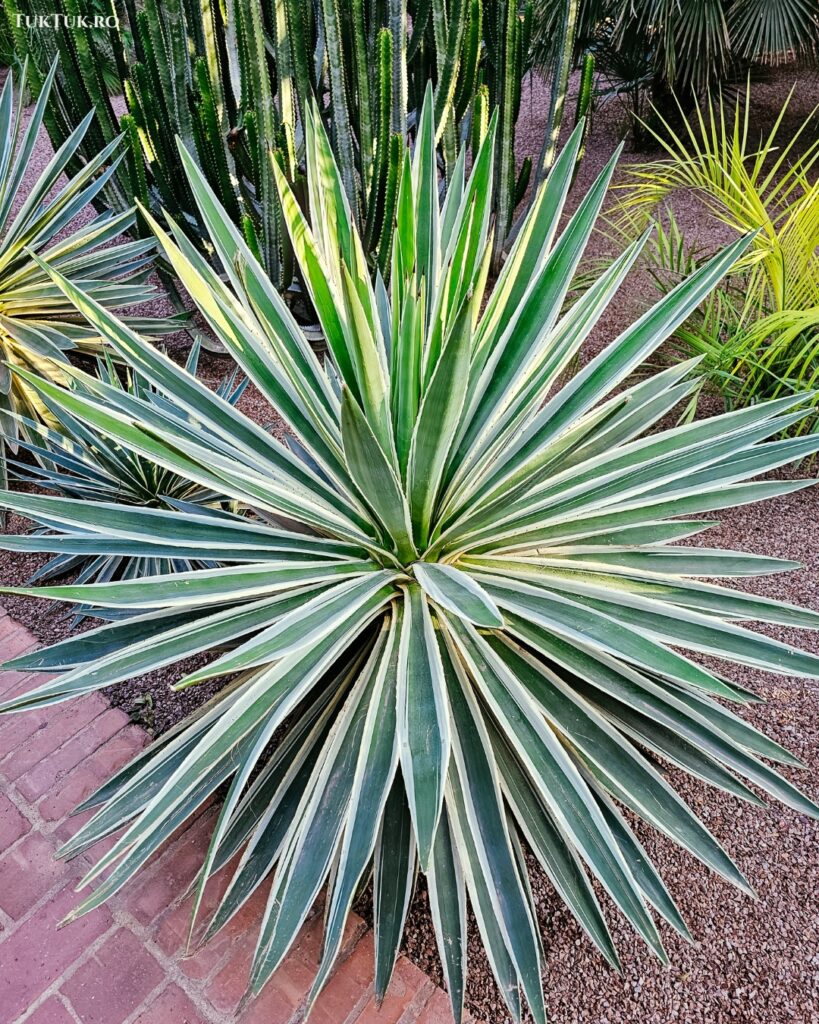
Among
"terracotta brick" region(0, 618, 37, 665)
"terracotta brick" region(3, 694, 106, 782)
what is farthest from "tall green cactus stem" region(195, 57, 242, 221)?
"terracotta brick" region(3, 694, 106, 782)

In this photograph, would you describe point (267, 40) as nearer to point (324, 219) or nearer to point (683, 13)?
point (324, 219)

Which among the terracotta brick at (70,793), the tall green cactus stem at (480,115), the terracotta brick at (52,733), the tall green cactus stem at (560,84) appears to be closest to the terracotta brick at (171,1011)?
the terracotta brick at (70,793)

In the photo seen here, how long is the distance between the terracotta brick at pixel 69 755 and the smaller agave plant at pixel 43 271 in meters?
1.07

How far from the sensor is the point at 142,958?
1.45 m

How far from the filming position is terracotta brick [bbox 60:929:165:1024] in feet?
4.54

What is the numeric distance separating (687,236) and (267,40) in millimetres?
2477

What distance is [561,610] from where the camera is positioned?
1.15 m

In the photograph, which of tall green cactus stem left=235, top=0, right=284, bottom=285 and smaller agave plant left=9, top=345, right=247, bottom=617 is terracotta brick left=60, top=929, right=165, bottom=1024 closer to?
smaller agave plant left=9, top=345, right=247, bottom=617

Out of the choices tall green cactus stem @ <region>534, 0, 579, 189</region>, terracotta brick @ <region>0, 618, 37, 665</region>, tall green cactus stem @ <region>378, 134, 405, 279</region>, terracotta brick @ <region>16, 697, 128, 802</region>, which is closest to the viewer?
terracotta brick @ <region>16, 697, 128, 802</region>

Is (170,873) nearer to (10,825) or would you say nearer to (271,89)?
(10,825)

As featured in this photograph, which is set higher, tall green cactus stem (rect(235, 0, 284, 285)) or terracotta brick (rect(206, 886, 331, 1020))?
tall green cactus stem (rect(235, 0, 284, 285))

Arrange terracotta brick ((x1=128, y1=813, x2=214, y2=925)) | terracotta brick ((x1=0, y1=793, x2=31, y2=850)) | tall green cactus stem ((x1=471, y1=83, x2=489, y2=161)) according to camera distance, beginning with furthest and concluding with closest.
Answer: tall green cactus stem ((x1=471, y1=83, x2=489, y2=161)) → terracotta brick ((x1=0, y1=793, x2=31, y2=850)) → terracotta brick ((x1=128, y1=813, x2=214, y2=925))

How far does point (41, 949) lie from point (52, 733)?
56 centimetres

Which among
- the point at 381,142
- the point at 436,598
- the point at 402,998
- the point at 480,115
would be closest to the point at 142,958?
the point at 402,998
